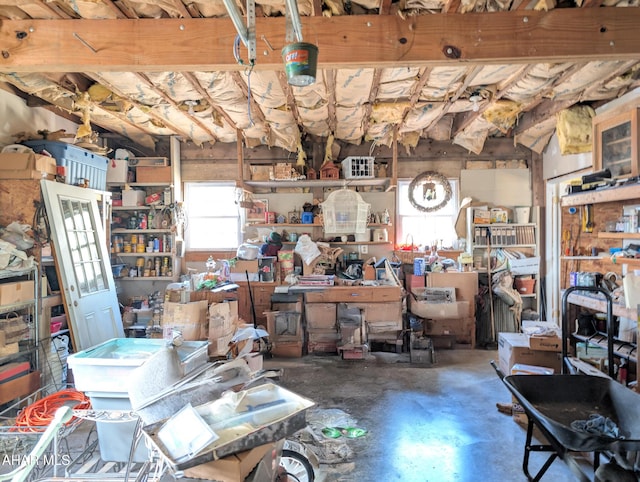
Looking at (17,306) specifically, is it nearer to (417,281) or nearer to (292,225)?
(292,225)

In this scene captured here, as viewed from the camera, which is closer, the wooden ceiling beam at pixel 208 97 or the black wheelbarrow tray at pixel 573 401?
the black wheelbarrow tray at pixel 573 401

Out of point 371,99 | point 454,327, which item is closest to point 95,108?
point 371,99

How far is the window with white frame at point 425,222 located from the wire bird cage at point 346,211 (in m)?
1.09

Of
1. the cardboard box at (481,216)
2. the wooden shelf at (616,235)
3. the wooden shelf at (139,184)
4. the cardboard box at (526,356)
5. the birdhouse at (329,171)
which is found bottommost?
the cardboard box at (526,356)

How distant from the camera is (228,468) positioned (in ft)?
4.78

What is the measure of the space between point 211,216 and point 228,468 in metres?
5.11

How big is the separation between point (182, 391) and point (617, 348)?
10.1 feet

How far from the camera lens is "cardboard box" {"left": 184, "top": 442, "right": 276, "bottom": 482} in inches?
57.2

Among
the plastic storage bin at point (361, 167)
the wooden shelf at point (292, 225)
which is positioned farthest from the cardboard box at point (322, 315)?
the plastic storage bin at point (361, 167)

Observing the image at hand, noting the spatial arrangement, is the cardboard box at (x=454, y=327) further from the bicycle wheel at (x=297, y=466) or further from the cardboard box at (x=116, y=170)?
the cardboard box at (x=116, y=170)

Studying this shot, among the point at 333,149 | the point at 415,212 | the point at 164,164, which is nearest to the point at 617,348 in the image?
the point at 415,212

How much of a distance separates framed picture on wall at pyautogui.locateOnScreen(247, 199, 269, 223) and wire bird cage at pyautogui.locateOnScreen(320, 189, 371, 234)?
1202 mm

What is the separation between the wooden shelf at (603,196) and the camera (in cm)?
293

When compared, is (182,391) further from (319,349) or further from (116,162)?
(116,162)
